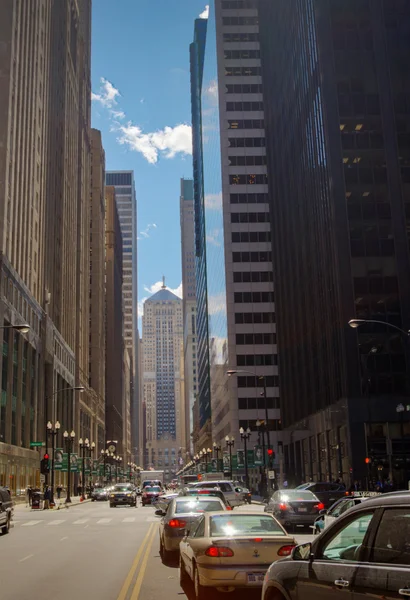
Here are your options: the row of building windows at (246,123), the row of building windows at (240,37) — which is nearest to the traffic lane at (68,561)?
the row of building windows at (246,123)

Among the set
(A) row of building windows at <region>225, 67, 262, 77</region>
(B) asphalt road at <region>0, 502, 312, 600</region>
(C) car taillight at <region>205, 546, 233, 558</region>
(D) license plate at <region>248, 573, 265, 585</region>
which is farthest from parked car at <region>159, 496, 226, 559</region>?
(A) row of building windows at <region>225, 67, 262, 77</region>

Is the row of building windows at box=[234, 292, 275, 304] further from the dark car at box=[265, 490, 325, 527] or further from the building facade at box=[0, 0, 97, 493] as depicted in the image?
the dark car at box=[265, 490, 325, 527]

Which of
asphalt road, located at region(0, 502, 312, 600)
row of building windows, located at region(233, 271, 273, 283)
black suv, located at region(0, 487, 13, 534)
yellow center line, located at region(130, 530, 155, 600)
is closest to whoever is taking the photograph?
yellow center line, located at region(130, 530, 155, 600)

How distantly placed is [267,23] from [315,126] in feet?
128

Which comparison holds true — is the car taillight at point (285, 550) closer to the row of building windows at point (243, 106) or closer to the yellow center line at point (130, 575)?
the yellow center line at point (130, 575)

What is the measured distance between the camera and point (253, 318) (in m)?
106

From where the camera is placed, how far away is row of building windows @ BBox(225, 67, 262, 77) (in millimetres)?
114625

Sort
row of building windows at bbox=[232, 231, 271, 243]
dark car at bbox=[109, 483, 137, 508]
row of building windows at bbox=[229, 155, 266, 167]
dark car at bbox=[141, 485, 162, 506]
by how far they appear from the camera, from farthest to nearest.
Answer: row of building windows at bbox=[229, 155, 266, 167]
row of building windows at bbox=[232, 231, 271, 243]
dark car at bbox=[141, 485, 162, 506]
dark car at bbox=[109, 483, 137, 508]

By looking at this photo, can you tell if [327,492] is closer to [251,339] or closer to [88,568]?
[88,568]

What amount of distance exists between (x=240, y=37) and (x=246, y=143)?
66.1ft

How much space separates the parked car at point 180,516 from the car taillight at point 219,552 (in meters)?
5.29

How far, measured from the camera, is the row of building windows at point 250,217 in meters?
108

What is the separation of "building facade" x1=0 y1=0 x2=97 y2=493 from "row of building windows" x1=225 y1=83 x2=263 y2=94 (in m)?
27.0

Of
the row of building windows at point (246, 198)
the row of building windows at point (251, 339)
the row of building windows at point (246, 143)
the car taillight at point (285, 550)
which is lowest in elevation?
the car taillight at point (285, 550)
